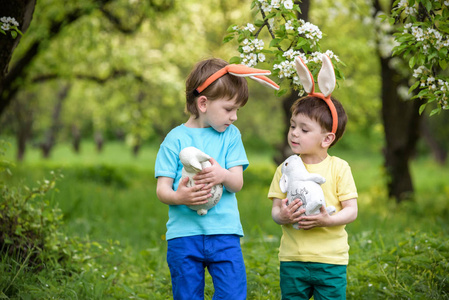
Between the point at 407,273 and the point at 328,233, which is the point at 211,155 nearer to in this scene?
the point at 328,233

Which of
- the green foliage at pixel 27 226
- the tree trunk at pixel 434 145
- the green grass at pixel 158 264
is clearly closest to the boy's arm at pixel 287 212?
the green grass at pixel 158 264

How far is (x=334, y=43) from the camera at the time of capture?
12.8 meters

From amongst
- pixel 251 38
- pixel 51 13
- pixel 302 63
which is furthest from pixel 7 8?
pixel 51 13

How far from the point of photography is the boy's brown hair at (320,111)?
267 centimetres

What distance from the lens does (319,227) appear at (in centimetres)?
268

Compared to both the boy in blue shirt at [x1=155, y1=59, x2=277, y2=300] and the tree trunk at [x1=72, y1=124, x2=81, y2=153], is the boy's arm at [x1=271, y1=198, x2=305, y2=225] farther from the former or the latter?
the tree trunk at [x1=72, y1=124, x2=81, y2=153]

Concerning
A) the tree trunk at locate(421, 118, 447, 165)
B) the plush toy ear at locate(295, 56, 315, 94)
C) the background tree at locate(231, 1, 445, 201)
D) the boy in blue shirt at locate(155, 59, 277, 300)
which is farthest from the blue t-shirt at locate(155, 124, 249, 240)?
the tree trunk at locate(421, 118, 447, 165)

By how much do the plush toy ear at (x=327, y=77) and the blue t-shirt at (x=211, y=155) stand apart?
22.3 inches

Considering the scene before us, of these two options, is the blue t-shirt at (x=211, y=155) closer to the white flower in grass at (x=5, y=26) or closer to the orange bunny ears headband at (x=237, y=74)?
the orange bunny ears headband at (x=237, y=74)

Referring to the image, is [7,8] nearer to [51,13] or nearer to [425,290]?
[425,290]

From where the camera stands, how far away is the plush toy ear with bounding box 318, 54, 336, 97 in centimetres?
262

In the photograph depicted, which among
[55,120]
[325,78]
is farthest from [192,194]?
[55,120]

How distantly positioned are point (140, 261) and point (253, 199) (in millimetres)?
4782

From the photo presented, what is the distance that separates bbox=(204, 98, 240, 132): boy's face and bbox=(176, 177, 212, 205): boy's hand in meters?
0.35
